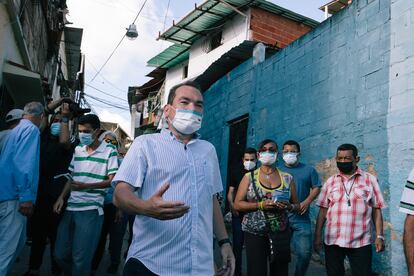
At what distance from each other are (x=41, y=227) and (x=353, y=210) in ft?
11.3

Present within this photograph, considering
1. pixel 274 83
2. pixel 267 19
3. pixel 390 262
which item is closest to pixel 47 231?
pixel 390 262

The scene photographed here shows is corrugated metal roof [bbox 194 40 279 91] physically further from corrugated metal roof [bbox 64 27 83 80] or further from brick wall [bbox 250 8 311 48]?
corrugated metal roof [bbox 64 27 83 80]

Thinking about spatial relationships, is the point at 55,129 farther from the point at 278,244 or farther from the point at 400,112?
the point at 400,112

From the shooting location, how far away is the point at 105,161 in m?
4.36

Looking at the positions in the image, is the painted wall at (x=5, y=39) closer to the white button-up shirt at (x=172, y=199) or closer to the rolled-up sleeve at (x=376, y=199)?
the white button-up shirt at (x=172, y=199)

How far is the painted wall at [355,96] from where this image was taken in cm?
531

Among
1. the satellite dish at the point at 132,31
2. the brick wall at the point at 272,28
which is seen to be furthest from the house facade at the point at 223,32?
the satellite dish at the point at 132,31

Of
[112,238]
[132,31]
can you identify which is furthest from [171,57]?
[112,238]

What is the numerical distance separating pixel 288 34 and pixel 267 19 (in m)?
1.35

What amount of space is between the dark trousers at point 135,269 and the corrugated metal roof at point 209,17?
1434 cm

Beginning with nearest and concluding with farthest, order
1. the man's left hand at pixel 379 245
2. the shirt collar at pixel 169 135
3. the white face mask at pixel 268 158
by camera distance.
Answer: the shirt collar at pixel 169 135 < the man's left hand at pixel 379 245 < the white face mask at pixel 268 158

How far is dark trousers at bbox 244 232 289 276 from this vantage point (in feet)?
13.1

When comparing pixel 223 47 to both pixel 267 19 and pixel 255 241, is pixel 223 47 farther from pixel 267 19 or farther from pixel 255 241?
pixel 255 241

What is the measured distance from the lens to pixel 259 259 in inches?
158
